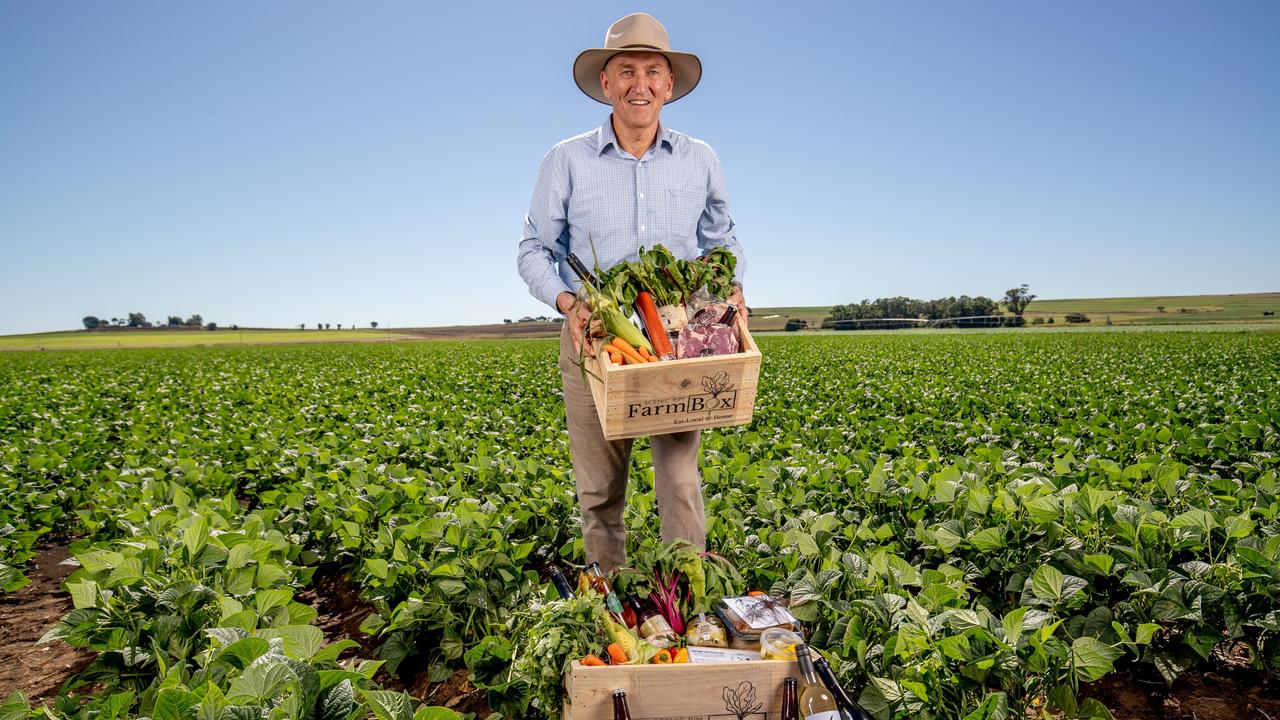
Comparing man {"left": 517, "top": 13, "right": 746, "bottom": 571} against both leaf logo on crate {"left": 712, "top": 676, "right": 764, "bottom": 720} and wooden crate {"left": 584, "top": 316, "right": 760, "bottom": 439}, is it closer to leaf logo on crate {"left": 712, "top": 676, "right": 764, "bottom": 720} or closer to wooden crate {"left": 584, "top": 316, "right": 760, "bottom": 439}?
wooden crate {"left": 584, "top": 316, "right": 760, "bottom": 439}

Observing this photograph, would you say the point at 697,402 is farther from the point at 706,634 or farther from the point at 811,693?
the point at 811,693

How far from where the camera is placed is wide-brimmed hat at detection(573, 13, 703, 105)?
9.84ft

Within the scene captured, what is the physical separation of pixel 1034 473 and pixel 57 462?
29.2 ft

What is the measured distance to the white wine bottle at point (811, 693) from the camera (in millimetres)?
2305

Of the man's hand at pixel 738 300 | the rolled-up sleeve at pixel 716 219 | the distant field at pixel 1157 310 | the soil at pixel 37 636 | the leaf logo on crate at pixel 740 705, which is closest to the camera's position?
the leaf logo on crate at pixel 740 705

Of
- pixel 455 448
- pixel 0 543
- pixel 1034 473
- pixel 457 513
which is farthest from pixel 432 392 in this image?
pixel 1034 473

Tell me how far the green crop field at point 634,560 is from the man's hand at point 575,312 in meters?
0.97

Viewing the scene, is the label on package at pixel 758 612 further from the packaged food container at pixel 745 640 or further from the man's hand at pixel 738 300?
the man's hand at pixel 738 300

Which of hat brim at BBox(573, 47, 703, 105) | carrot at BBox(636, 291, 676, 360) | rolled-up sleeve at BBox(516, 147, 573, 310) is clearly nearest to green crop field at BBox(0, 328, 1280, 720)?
carrot at BBox(636, 291, 676, 360)

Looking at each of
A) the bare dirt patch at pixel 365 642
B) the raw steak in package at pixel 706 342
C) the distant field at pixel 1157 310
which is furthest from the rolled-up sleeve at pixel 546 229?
the distant field at pixel 1157 310

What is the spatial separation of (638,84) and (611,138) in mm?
269

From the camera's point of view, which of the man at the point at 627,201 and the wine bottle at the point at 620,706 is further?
the man at the point at 627,201

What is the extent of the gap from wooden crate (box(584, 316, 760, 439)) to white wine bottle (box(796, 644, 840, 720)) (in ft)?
2.59

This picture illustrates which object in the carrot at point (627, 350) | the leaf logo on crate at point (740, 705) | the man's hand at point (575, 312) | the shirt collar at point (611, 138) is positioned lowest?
the leaf logo on crate at point (740, 705)
